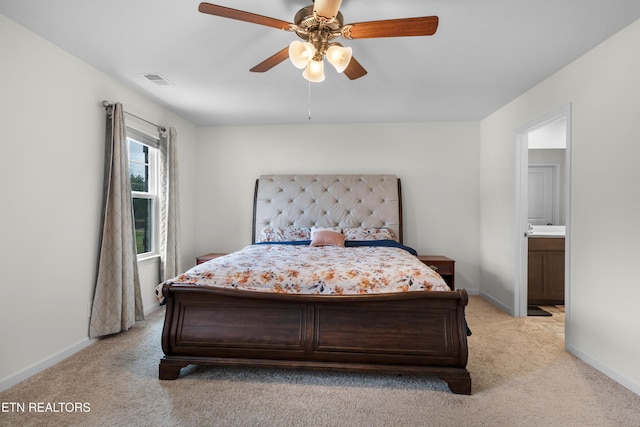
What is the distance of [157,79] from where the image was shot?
3.21m

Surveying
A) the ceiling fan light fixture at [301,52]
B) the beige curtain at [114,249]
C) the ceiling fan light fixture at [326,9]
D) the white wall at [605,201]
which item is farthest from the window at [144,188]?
the white wall at [605,201]

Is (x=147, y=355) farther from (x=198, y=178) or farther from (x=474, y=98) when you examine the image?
(x=474, y=98)

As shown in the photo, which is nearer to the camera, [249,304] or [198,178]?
[249,304]

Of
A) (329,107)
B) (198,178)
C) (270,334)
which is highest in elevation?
(329,107)

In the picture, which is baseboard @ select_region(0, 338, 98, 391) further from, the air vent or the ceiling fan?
the ceiling fan

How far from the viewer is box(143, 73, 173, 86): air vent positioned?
3.12 meters

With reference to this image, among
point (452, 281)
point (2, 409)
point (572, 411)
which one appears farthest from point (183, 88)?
point (572, 411)

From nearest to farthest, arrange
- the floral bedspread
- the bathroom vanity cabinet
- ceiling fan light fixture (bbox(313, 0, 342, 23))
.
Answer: ceiling fan light fixture (bbox(313, 0, 342, 23)) → the floral bedspread → the bathroom vanity cabinet

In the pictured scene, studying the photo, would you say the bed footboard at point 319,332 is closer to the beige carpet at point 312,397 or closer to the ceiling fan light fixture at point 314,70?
the beige carpet at point 312,397

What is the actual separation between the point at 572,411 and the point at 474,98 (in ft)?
9.77

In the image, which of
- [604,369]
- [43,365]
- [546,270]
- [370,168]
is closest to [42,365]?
[43,365]

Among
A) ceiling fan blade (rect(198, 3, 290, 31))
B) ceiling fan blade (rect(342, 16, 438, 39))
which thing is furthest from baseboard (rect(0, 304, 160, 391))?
ceiling fan blade (rect(342, 16, 438, 39))

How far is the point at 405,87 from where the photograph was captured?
339 cm

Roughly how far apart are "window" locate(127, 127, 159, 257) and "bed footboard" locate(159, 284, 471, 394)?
1846 mm
